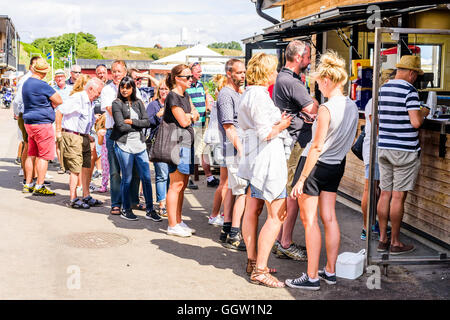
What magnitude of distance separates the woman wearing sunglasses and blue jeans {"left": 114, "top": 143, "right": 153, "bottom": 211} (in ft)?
3.09

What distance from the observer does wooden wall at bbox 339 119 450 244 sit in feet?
19.4

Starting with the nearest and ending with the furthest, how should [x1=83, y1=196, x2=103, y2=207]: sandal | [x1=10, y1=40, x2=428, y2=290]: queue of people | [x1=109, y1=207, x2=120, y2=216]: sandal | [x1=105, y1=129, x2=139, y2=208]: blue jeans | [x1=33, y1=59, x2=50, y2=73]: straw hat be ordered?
A: [x1=10, y1=40, x2=428, y2=290]: queue of people, [x1=105, y1=129, x2=139, y2=208]: blue jeans, [x1=109, y1=207, x2=120, y2=216]: sandal, [x1=83, y1=196, x2=103, y2=207]: sandal, [x1=33, y1=59, x2=50, y2=73]: straw hat

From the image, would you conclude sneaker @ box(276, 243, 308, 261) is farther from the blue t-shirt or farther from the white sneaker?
the blue t-shirt

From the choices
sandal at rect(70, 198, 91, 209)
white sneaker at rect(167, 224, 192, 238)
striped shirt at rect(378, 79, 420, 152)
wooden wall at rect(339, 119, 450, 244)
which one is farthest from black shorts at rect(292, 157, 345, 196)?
sandal at rect(70, 198, 91, 209)

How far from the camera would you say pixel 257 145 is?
489 centimetres

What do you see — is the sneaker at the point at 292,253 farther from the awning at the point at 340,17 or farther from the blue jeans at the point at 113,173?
the awning at the point at 340,17

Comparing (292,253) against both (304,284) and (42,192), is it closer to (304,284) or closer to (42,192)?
(304,284)

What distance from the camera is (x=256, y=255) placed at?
525 centimetres

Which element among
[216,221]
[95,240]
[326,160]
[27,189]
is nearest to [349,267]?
[326,160]

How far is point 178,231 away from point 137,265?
1.21 m

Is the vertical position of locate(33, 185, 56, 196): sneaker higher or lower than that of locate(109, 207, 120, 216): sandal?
higher

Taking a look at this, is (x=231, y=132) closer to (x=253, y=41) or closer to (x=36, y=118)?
(x=36, y=118)

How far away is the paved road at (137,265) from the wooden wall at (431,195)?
0.65 meters
